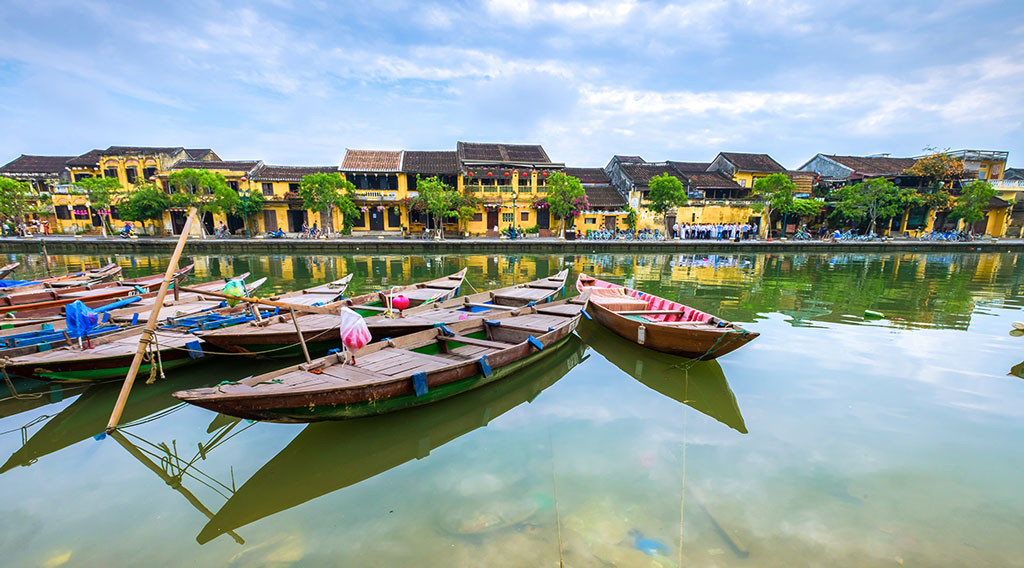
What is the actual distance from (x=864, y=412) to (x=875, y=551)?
10.7 feet

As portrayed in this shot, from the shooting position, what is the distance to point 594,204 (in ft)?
118

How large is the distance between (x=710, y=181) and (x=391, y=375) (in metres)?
39.2

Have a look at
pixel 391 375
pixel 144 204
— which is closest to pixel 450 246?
pixel 144 204

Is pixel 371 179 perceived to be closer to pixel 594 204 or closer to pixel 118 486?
pixel 594 204

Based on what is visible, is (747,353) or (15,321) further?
(747,353)

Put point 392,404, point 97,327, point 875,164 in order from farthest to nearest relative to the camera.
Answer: point 875,164, point 97,327, point 392,404

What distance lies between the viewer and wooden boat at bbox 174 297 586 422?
15.0 ft

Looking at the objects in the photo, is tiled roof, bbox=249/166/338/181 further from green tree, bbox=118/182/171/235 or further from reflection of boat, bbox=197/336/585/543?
reflection of boat, bbox=197/336/585/543

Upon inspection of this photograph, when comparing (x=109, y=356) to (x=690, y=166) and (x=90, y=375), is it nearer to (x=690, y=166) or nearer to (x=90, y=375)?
(x=90, y=375)

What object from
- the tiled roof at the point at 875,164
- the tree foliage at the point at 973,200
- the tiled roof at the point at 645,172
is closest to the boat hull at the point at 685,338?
the tiled roof at the point at 645,172

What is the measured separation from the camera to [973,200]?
3300 cm

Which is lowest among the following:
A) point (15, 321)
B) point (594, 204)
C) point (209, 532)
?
point (209, 532)

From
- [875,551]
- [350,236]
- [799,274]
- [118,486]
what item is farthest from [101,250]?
[799,274]

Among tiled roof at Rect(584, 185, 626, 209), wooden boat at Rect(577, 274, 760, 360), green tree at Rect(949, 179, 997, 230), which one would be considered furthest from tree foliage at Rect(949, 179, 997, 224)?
wooden boat at Rect(577, 274, 760, 360)
